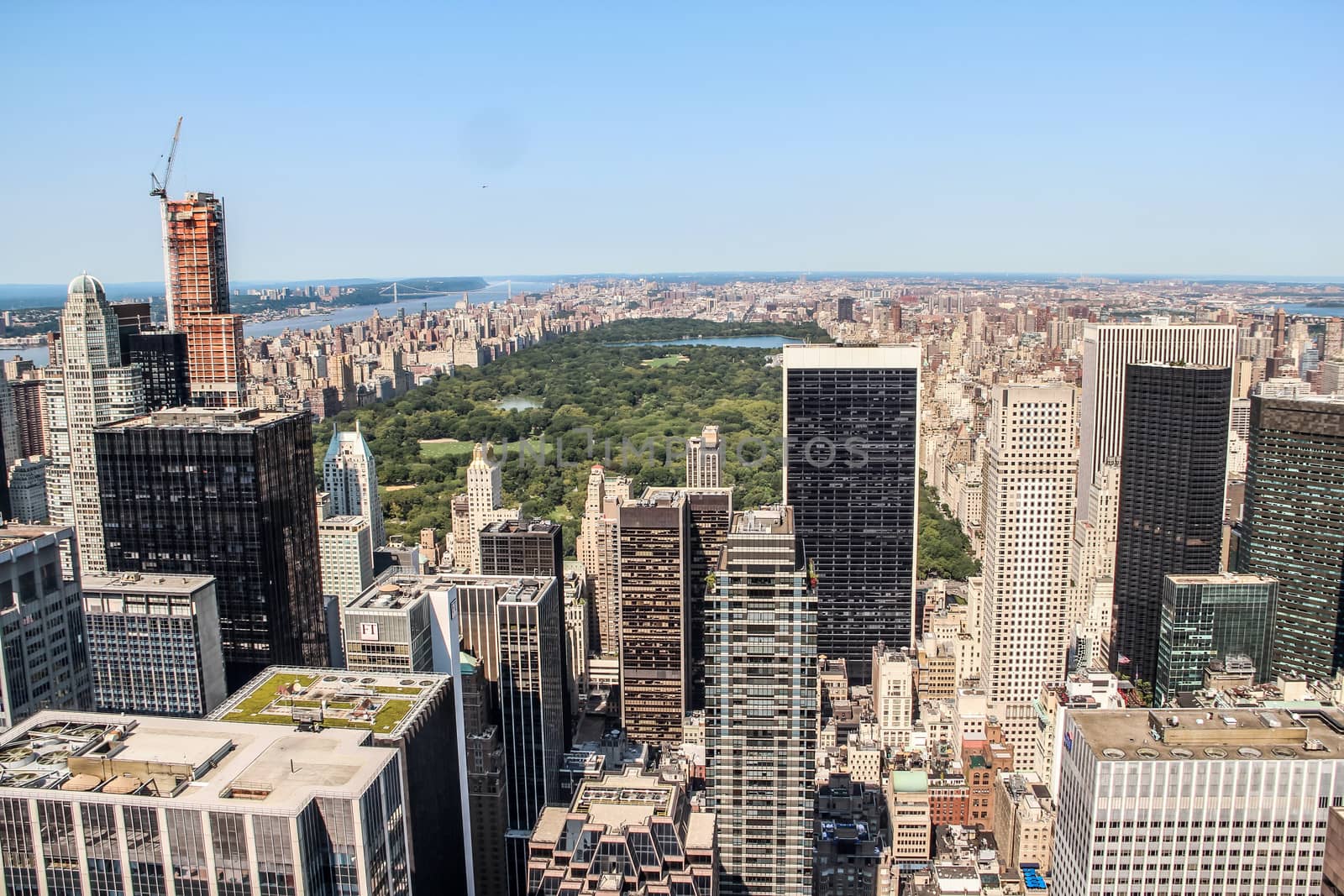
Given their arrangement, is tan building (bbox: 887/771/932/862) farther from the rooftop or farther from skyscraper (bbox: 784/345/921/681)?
the rooftop

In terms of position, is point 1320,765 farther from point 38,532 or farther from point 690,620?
point 690,620

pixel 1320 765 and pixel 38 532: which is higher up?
pixel 38 532

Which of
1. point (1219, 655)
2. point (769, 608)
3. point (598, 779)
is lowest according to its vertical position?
point (1219, 655)

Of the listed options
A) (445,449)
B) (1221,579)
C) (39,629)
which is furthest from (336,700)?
(445,449)

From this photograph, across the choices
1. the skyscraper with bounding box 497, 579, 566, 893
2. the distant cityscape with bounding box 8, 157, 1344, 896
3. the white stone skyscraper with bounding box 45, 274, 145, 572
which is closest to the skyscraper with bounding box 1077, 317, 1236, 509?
the distant cityscape with bounding box 8, 157, 1344, 896

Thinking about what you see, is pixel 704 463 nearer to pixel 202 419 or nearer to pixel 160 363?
pixel 160 363

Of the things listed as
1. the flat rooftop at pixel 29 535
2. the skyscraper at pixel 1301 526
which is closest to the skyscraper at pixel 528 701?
the flat rooftop at pixel 29 535

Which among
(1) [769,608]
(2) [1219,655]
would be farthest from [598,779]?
(2) [1219,655]
